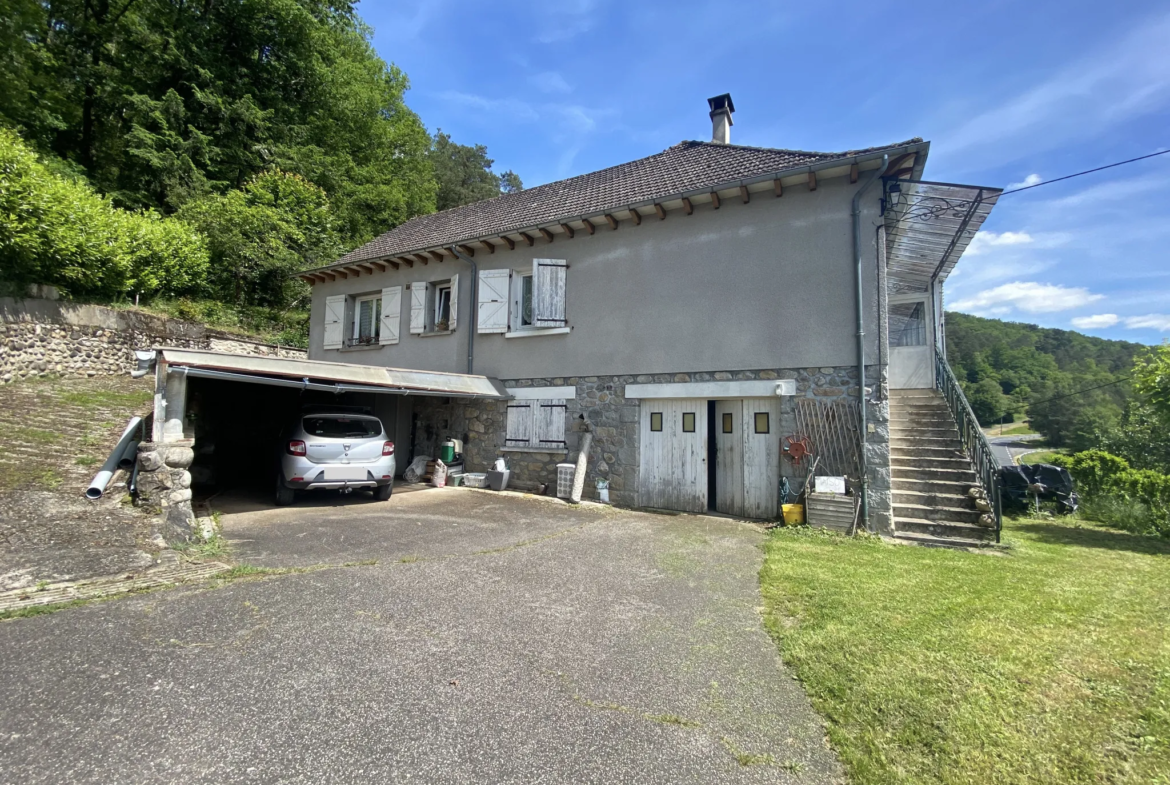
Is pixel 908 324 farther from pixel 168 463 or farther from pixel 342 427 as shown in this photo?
pixel 168 463

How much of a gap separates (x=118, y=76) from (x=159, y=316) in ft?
38.9

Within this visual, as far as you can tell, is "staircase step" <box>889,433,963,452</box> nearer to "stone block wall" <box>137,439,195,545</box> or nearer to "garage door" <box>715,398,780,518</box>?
"garage door" <box>715,398,780,518</box>

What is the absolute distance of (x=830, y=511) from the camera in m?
7.07

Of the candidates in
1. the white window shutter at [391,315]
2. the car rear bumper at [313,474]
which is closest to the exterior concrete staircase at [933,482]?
the car rear bumper at [313,474]

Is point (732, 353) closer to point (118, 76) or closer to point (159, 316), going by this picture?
point (159, 316)

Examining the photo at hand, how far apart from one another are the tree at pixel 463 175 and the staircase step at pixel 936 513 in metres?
25.0

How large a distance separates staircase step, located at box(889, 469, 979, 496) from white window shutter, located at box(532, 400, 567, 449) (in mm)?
5433

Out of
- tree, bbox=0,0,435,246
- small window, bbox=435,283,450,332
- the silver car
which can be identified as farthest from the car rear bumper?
tree, bbox=0,0,435,246

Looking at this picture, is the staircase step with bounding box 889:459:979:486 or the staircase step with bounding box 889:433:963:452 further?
the staircase step with bounding box 889:433:963:452

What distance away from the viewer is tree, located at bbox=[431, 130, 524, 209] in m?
29.4

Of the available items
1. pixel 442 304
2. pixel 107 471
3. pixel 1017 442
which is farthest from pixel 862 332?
pixel 1017 442

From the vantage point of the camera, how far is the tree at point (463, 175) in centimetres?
2941

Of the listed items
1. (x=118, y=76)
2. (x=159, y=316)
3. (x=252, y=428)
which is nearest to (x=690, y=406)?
(x=252, y=428)

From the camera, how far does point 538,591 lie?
14.1 ft
